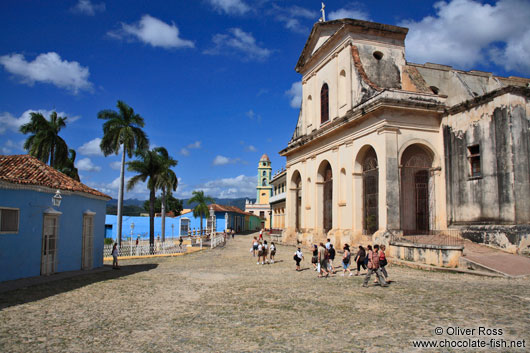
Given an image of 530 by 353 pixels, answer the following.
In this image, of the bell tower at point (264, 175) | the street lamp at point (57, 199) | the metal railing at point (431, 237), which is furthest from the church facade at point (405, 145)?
the bell tower at point (264, 175)

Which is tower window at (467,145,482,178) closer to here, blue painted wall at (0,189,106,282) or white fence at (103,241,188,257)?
blue painted wall at (0,189,106,282)

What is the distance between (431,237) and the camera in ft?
57.0

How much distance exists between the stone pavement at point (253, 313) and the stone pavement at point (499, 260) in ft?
2.08

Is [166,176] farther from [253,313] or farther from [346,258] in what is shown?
[253,313]

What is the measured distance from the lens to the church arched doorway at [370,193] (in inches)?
795

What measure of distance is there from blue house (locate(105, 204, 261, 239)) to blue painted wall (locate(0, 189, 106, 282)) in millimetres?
26468

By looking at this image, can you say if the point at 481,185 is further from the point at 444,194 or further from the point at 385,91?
the point at 385,91

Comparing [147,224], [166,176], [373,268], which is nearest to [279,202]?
[147,224]

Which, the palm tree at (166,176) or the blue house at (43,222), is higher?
the palm tree at (166,176)

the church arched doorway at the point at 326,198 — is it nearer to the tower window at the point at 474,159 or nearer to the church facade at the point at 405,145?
the church facade at the point at 405,145

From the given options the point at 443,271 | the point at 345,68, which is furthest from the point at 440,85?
the point at 443,271

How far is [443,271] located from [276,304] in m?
7.32

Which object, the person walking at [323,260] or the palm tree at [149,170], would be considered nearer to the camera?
the person walking at [323,260]

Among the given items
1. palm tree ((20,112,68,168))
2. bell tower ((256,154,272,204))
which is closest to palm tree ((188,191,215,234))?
palm tree ((20,112,68,168))
